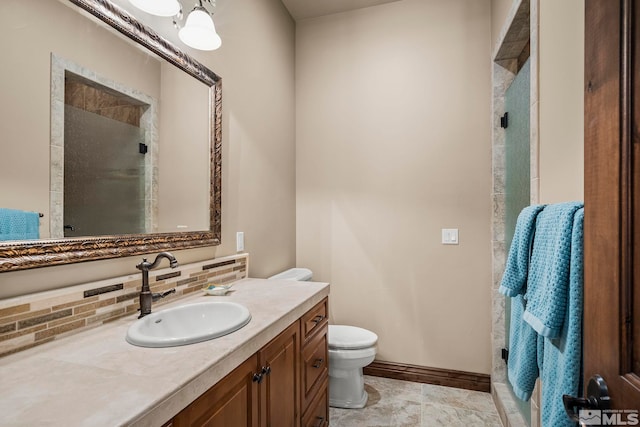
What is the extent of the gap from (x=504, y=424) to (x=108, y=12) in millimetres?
2897

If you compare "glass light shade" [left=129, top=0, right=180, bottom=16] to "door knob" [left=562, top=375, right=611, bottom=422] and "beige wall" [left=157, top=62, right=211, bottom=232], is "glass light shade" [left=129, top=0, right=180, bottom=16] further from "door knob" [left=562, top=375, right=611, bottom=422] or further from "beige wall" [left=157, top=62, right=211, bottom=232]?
"door knob" [left=562, top=375, right=611, bottom=422]

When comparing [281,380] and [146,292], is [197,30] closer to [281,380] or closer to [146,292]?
[146,292]

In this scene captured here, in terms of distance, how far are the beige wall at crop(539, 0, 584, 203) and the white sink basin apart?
1233mm

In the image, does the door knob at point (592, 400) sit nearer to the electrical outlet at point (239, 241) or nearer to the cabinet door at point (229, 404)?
the cabinet door at point (229, 404)

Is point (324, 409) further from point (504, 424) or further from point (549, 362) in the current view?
point (549, 362)

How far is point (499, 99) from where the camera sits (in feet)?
7.54

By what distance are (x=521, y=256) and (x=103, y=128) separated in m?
1.55

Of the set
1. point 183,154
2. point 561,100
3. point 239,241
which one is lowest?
point 239,241

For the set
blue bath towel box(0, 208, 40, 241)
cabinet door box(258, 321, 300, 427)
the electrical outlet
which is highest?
blue bath towel box(0, 208, 40, 241)

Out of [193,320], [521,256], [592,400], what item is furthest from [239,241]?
[592,400]

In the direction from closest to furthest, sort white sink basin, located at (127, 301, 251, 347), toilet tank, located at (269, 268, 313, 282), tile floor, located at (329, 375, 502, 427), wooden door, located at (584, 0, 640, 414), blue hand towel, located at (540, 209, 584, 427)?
wooden door, located at (584, 0, 640, 414) → blue hand towel, located at (540, 209, 584, 427) → white sink basin, located at (127, 301, 251, 347) → tile floor, located at (329, 375, 502, 427) → toilet tank, located at (269, 268, 313, 282)

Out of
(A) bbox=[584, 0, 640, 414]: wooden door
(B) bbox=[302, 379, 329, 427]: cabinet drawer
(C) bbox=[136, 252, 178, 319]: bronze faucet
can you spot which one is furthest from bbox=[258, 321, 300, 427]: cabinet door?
(A) bbox=[584, 0, 640, 414]: wooden door

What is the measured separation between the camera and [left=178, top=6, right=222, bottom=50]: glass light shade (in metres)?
1.48

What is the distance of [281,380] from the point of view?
1.29 meters
